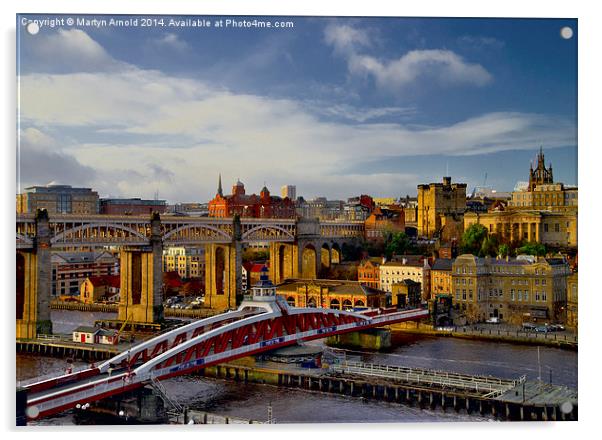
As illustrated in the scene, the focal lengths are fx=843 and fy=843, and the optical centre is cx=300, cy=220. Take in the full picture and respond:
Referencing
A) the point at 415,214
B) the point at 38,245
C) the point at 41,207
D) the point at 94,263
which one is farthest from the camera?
the point at 94,263

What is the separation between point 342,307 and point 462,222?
15.3 ft

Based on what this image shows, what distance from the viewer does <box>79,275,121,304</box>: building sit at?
79.2 feet

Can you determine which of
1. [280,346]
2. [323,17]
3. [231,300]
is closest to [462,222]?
[231,300]

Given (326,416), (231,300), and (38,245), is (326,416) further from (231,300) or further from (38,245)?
(231,300)

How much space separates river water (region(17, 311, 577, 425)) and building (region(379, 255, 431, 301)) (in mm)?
3254

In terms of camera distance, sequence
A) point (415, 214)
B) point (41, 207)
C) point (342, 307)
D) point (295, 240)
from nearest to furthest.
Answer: point (41, 207), point (342, 307), point (295, 240), point (415, 214)

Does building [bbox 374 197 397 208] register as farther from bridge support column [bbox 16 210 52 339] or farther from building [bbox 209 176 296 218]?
bridge support column [bbox 16 210 52 339]

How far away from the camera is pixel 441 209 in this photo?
21500 millimetres

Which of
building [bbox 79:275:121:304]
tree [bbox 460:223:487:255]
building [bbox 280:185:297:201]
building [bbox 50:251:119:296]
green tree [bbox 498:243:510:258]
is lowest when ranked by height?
building [bbox 79:275:121:304]

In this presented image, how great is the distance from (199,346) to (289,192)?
4735mm

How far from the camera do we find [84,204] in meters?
16.3

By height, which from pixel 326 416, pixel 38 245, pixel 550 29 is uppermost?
pixel 550 29

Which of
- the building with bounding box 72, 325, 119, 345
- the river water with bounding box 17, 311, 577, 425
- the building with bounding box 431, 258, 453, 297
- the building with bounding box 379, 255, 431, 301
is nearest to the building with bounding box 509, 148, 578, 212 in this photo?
the river water with bounding box 17, 311, 577, 425

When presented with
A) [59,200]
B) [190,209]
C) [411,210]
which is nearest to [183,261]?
[411,210]
